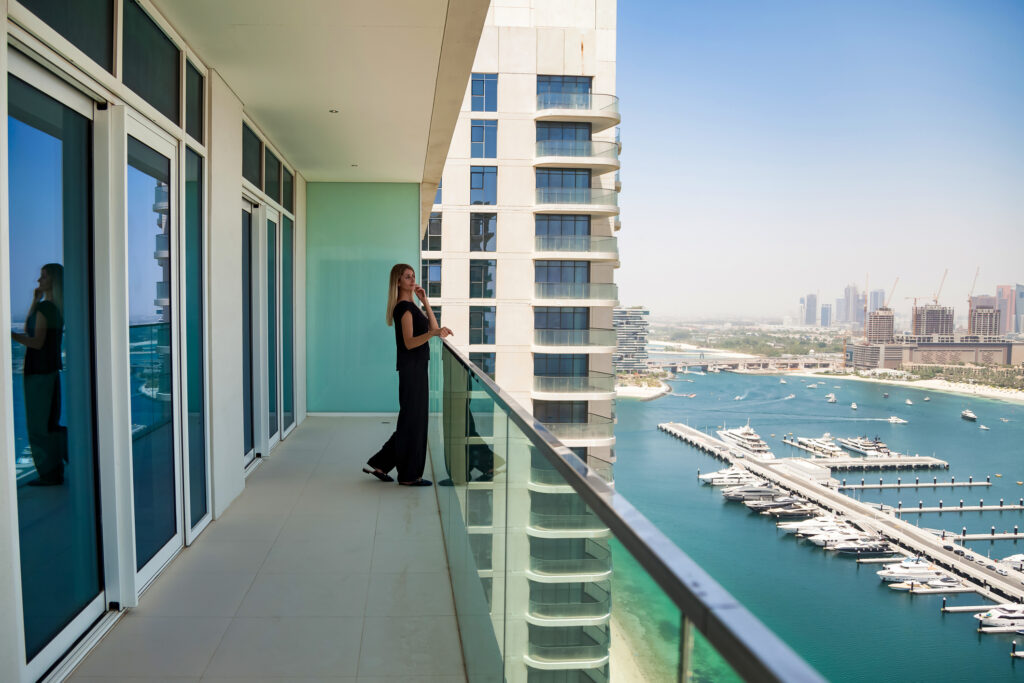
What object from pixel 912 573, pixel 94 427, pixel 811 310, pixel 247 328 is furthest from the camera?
pixel 811 310

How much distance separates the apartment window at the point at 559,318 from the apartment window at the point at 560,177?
5.09 metres

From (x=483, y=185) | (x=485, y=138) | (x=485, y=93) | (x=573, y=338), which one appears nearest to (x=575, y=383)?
(x=573, y=338)

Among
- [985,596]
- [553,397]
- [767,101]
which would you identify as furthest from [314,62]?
[767,101]

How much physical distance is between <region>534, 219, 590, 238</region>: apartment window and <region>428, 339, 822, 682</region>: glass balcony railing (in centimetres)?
2740

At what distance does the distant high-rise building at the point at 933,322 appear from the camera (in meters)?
40.3

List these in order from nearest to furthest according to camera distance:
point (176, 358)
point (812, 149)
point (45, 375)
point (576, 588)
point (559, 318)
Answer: point (576, 588) → point (45, 375) → point (176, 358) → point (559, 318) → point (812, 149)

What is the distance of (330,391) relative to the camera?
8.82 meters

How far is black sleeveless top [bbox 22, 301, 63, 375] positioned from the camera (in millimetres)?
2375

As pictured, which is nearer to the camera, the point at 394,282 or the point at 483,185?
the point at 394,282

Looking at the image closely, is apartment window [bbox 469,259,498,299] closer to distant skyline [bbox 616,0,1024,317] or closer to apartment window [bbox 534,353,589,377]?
apartment window [bbox 534,353,589,377]

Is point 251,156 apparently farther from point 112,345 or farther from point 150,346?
point 112,345

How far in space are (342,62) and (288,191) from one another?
11.8 feet

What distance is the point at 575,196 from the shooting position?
29938mm

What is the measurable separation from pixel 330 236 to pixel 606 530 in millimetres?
8300
